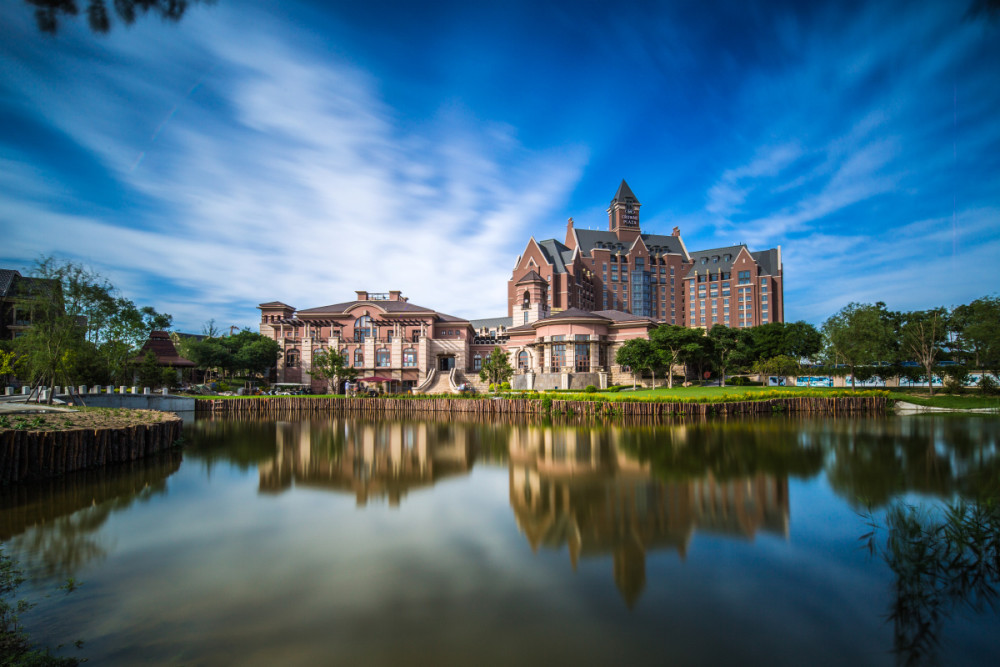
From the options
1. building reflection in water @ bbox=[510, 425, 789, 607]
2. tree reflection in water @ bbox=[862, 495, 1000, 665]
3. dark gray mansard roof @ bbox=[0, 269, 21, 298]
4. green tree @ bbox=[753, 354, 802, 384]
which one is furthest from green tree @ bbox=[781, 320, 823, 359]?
dark gray mansard roof @ bbox=[0, 269, 21, 298]

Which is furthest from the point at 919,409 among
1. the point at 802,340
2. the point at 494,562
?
the point at 494,562

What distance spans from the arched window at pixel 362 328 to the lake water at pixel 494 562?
127 feet

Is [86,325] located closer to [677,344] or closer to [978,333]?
[677,344]

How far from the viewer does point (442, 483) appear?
12.6 metres

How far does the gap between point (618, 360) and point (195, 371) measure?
52.1 m

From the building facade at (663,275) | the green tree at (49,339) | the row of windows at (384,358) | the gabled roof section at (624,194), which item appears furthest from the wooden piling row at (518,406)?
the gabled roof section at (624,194)

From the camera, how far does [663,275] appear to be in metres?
81.6

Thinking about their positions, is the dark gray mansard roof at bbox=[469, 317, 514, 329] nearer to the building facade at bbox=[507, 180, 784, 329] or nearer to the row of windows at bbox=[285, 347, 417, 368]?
the building facade at bbox=[507, 180, 784, 329]

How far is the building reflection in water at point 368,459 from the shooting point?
41.4 ft

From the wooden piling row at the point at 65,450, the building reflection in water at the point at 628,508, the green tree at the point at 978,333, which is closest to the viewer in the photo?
the building reflection in water at the point at 628,508

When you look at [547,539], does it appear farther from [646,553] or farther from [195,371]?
[195,371]

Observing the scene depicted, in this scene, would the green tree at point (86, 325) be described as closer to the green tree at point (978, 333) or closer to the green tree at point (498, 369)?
the green tree at point (498, 369)

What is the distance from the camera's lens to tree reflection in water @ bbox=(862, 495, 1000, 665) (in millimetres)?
5199

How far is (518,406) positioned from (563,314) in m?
16.2
